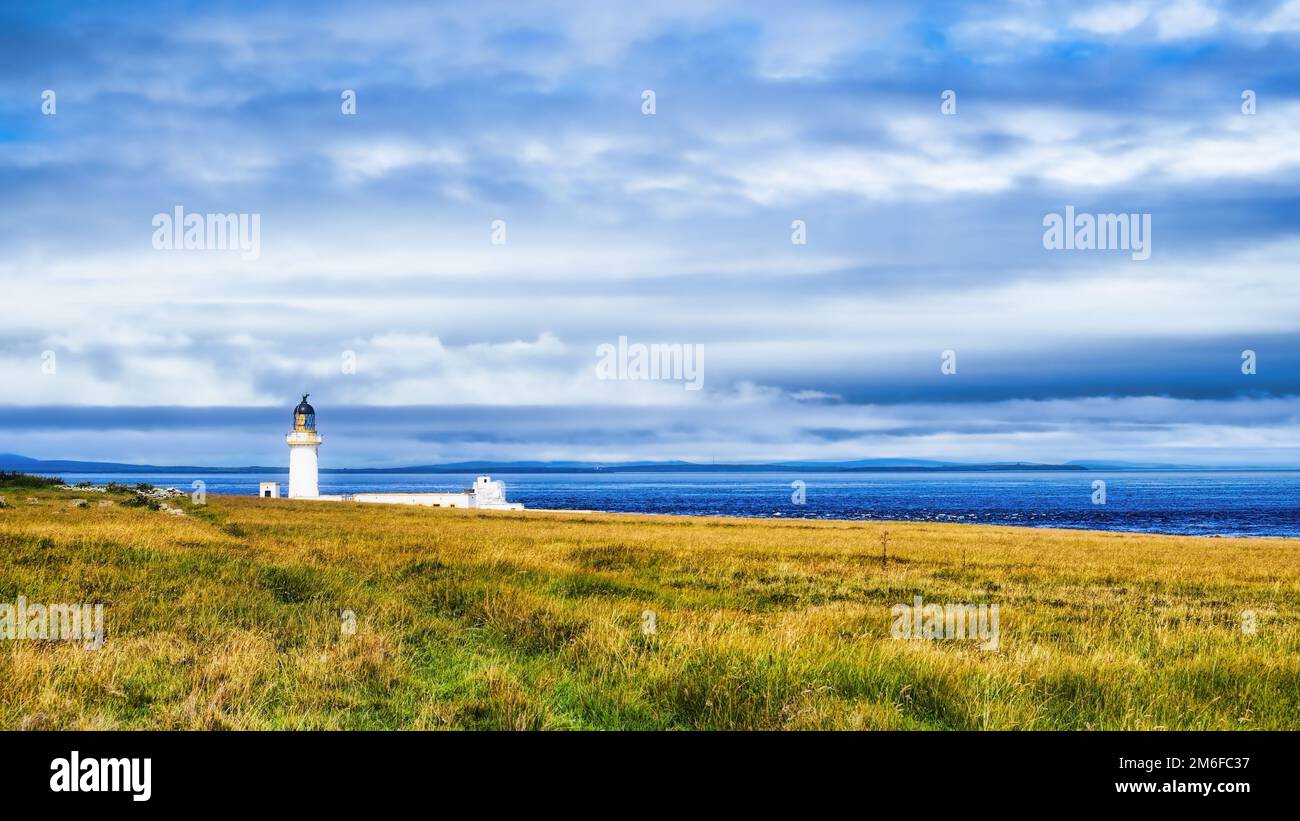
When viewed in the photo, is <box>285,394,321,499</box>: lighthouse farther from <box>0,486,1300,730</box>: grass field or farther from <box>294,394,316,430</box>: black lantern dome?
<box>0,486,1300,730</box>: grass field

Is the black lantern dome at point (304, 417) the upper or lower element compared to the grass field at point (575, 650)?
upper

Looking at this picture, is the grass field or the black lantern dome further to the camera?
the black lantern dome

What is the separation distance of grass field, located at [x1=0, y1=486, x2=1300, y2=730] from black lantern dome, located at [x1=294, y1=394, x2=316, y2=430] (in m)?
56.8

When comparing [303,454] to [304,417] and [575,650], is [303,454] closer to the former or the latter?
[304,417]

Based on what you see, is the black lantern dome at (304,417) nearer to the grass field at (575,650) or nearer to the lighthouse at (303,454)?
the lighthouse at (303,454)

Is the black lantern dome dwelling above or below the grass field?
above

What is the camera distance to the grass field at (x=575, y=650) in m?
7.13

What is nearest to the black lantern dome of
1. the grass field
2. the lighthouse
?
the lighthouse

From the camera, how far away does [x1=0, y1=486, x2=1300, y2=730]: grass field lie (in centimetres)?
713

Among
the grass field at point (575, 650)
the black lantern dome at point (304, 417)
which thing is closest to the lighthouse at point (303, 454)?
the black lantern dome at point (304, 417)

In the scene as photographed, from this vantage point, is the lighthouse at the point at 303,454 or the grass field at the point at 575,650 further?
the lighthouse at the point at 303,454

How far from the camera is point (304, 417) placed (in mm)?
74938

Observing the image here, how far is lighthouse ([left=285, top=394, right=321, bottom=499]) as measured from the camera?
73.7 metres
